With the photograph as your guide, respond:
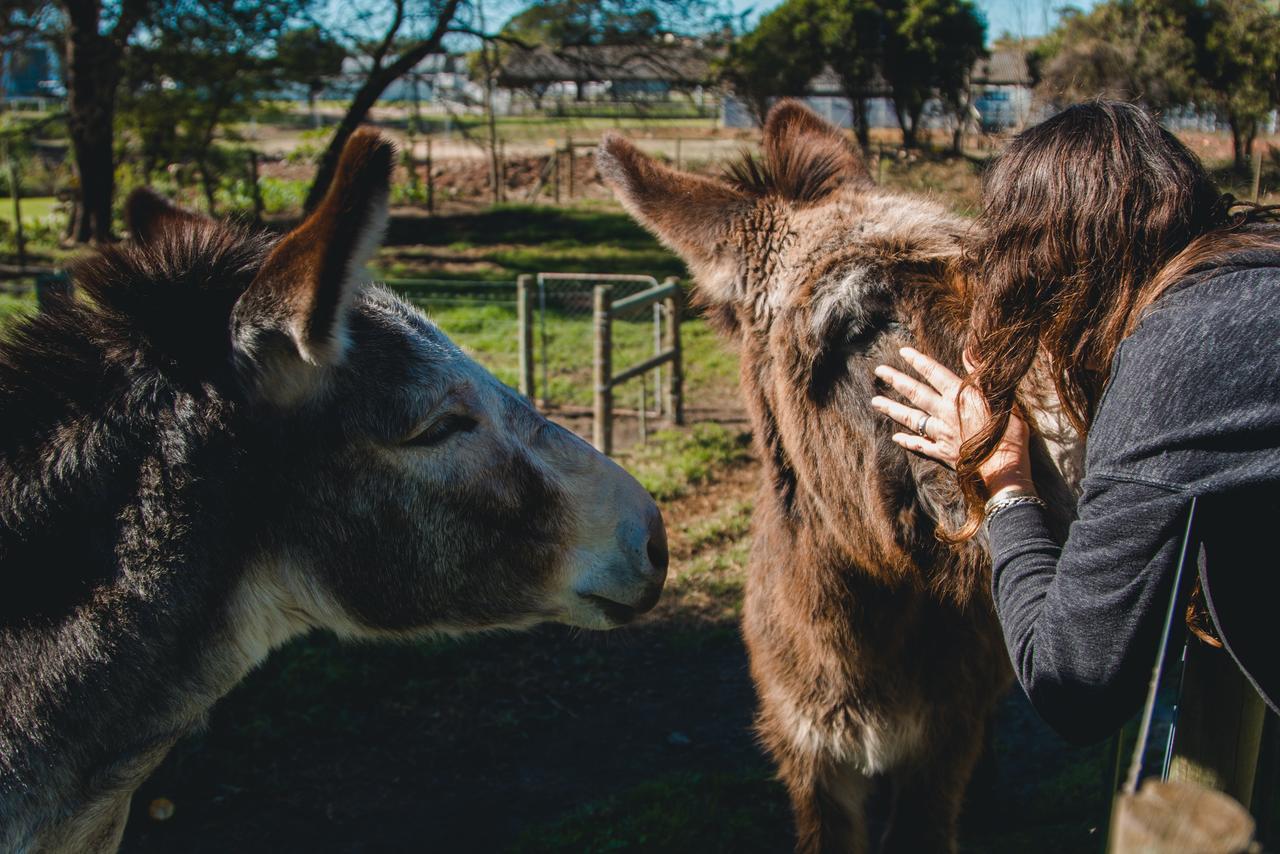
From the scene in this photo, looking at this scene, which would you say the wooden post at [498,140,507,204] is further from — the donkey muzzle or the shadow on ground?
the donkey muzzle

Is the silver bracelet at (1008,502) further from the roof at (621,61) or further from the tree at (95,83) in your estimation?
the roof at (621,61)

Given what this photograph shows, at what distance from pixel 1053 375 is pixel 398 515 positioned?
4.60 feet

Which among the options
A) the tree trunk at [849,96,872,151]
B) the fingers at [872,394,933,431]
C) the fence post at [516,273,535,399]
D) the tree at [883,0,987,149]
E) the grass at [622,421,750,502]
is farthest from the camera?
the tree at [883,0,987,149]

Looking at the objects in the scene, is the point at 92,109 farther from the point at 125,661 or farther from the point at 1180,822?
the point at 1180,822

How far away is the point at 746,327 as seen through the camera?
3.15 metres

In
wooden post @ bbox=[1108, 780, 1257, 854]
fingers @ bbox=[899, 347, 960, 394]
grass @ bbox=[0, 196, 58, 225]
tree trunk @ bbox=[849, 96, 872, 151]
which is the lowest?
wooden post @ bbox=[1108, 780, 1257, 854]

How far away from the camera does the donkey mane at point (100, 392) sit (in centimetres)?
191

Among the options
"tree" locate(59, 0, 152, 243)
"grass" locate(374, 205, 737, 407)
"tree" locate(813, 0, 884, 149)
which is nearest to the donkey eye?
"grass" locate(374, 205, 737, 407)

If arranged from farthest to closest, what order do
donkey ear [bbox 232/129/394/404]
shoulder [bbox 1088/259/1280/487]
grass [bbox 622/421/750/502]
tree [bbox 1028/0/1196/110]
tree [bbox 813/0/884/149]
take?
1. tree [bbox 813/0/884/149]
2. tree [bbox 1028/0/1196/110]
3. grass [bbox 622/421/750/502]
4. donkey ear [bbox 232/129/394/404]
5. shoulder [bbox 1088/259/1280/487]

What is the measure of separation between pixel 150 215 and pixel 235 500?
1.13 metres

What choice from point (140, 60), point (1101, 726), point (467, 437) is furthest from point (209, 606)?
point (140, 60)

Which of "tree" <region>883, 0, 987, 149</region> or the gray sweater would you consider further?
"tree" <region>883, 0, 987, 149</region>

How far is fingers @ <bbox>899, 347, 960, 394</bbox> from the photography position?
7.12ft

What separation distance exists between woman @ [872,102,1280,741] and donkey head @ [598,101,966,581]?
518 millimetres
